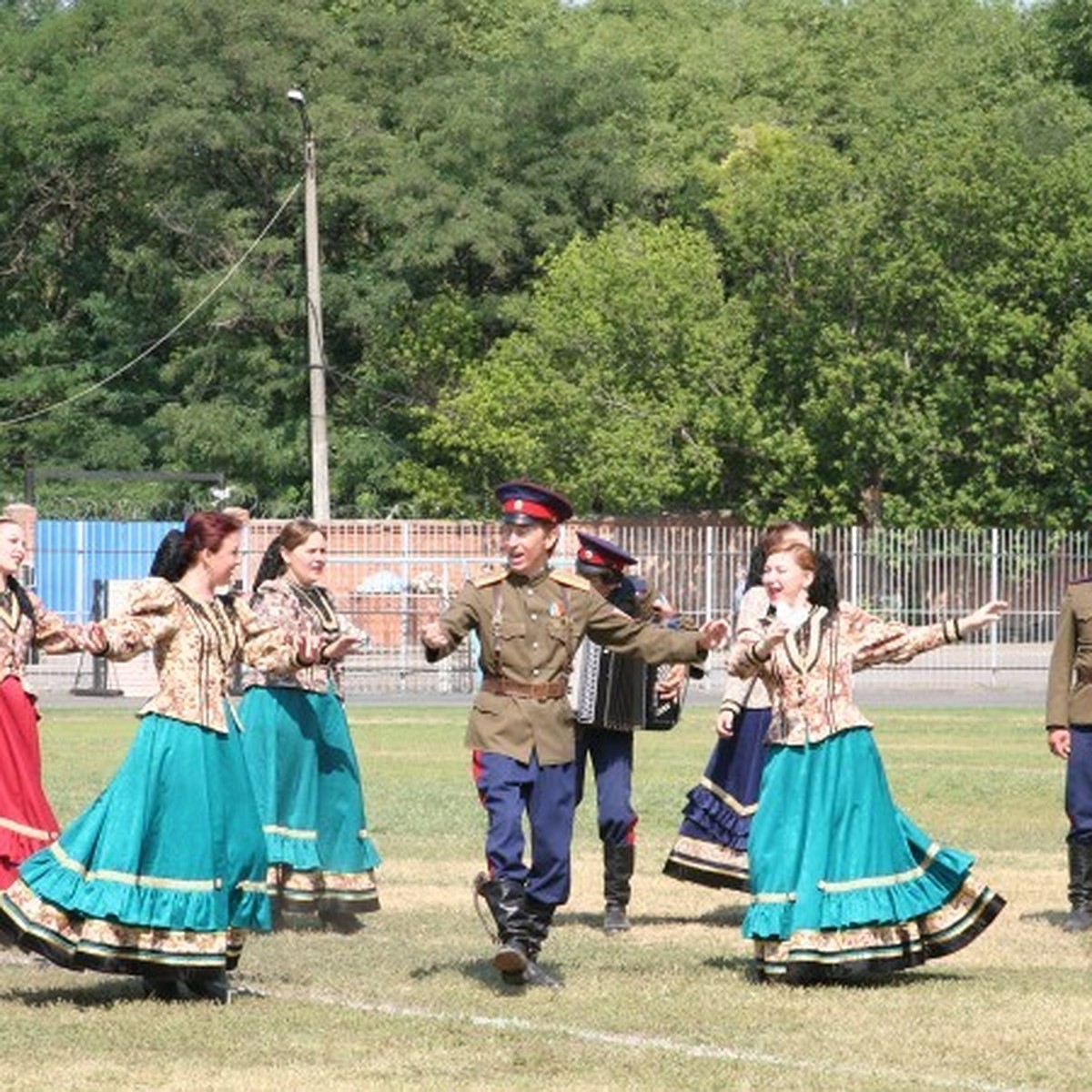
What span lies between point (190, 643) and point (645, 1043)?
8.18 ft

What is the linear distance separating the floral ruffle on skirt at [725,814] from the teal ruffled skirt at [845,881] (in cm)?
215

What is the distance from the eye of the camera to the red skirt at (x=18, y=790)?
1157 cm

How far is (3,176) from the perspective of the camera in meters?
55.0

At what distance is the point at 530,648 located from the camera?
10891 mm

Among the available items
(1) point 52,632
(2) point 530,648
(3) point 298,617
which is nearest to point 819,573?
(2) point 530,648

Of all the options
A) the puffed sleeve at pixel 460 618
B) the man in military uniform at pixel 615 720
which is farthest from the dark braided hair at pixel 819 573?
the puffed sleeve at pixel 460 618

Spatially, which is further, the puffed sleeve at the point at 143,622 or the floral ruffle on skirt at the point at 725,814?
the floral ruffle on skirt at the point at 725,814

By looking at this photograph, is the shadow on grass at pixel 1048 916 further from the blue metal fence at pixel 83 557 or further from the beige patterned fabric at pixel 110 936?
the blue metal fence at pixel 83 557

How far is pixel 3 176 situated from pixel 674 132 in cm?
1299

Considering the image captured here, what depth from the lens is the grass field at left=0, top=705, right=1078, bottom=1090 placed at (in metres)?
8.85

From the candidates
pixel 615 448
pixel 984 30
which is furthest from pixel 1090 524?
pixel 984 30

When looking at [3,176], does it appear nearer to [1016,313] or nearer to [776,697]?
[1016,313]

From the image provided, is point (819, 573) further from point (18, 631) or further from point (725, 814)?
point (18, 631)

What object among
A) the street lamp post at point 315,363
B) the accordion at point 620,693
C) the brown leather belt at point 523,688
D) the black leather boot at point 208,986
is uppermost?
the street lamp post at point 315,363
